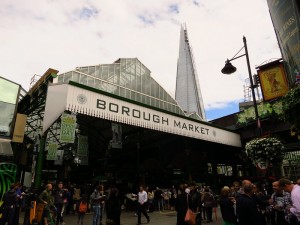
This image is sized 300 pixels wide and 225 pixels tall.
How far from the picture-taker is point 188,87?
11881 cm

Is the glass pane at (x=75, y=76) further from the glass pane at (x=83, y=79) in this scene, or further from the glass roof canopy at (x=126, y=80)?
the glass pane at (x=83, y=79)

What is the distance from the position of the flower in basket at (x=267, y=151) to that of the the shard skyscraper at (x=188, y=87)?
4074 inches

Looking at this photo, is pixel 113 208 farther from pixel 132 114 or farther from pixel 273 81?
pixel 273 81

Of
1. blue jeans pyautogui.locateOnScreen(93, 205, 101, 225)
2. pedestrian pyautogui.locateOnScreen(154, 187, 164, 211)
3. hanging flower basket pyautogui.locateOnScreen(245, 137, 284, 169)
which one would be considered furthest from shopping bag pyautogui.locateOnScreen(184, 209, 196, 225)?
pedestrian pyautogui.locateOnScreen(154, 187, 164, 211)

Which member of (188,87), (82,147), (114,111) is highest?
(188,87)

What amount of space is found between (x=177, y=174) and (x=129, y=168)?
18.6 ft

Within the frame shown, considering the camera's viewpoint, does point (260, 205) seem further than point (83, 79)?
No

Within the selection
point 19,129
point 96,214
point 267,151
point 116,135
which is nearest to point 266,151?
point 267,151

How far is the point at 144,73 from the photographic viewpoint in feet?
105

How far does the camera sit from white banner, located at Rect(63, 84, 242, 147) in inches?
484

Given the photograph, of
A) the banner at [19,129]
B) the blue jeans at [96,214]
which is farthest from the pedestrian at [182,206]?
the banner at [19,129]

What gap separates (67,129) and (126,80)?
56.2 feet

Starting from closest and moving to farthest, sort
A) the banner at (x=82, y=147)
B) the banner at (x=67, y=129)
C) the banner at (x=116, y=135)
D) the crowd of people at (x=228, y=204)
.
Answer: the crowd of people at (x=228, y=204), the banner at (x=67, y=129), the banner at (x=116, y=135), the banner at (x=82, y=147)

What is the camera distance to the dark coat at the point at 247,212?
4.82 meters
